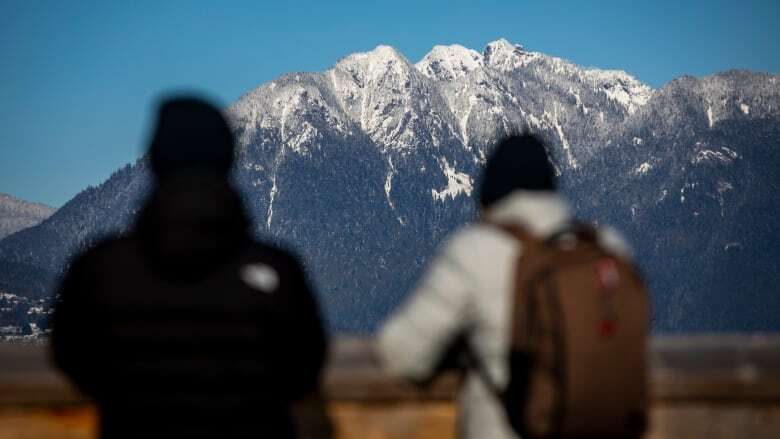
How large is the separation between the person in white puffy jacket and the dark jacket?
712mm

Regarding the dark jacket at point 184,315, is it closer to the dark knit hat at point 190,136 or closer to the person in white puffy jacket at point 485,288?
the dark knit hat at point 190,136

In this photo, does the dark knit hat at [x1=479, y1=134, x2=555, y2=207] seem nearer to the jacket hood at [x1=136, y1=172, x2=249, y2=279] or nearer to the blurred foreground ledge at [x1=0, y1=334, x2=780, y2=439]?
the jacket hood at [x1=136, y1=172, x2=249, y2=279]

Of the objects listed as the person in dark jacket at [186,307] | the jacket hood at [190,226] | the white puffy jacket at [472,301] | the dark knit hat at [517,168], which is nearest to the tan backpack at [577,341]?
the white puffy jacket at [472,301]

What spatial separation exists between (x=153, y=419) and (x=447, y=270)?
1653 millimetres

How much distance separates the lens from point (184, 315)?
5320 millimetres

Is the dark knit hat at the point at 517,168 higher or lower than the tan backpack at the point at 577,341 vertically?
higher

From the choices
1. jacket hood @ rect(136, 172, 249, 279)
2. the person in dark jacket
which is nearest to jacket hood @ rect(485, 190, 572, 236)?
the person in dark jacket

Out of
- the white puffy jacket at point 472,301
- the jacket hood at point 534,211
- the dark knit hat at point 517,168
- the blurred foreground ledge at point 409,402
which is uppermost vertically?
the dark knit hat at point 517,168

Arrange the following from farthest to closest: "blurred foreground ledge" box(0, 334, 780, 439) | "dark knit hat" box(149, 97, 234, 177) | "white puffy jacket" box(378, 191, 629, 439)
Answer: "blurred foreground ledge" box(0, 334, 780, 439) < "white puffy jacket" box(378, 191, 629, 439) < "dark knit hat" box(149, 97, 234, 177)

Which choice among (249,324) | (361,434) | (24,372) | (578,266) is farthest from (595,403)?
(24,372)

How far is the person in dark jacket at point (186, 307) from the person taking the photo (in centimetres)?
531

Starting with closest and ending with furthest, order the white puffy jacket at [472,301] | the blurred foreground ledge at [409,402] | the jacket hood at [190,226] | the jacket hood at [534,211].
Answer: the jacket hood at [190,226]
the white puffy jacket at [472,301]
the jacket hood at [534,211]
the blurred foreground ledge at [409,402]

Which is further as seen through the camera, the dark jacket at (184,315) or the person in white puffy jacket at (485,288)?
the person in white puffy jacket at (485,288)

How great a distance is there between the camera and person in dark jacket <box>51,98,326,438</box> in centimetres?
531
